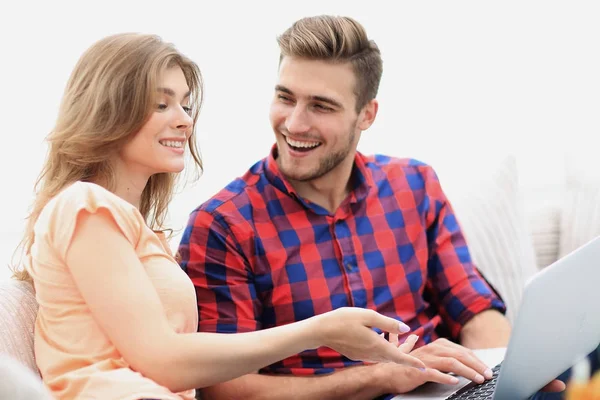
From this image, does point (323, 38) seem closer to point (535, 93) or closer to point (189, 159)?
point (189, 159)

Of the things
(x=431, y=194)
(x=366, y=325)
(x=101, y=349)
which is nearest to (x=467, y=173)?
(x=431, y=194)

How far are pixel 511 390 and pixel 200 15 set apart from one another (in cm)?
153

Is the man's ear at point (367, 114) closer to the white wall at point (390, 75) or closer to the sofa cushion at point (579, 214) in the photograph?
the white wall at point (390, 75)

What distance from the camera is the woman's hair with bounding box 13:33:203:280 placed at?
1.53m

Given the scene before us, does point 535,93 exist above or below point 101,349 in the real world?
above

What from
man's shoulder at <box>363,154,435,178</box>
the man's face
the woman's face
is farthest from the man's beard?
the woman's face

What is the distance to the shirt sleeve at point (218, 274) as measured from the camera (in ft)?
5.89

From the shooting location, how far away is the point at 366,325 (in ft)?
4.58

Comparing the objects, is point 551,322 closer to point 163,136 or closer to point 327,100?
point 163,136

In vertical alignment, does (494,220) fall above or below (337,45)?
below

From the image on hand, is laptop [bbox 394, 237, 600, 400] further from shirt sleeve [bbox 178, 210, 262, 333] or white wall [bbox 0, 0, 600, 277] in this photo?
white wall [bbox 0, 0, 600, 277]


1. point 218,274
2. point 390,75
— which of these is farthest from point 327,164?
point 390,75

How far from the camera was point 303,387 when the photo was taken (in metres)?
1.79

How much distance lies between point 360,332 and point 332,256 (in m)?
0.57
